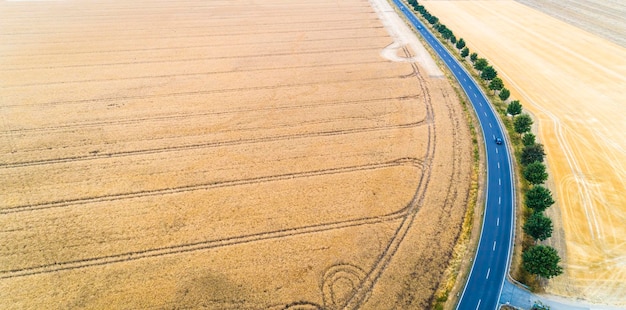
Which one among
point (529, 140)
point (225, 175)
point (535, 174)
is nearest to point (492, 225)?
point (535, 174)

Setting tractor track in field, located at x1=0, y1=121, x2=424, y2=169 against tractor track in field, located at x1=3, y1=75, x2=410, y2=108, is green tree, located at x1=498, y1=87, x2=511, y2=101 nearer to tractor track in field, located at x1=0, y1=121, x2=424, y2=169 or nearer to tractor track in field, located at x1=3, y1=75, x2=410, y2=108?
tractor track in field, located at x1=0, y1=121, x2=424, y2=169

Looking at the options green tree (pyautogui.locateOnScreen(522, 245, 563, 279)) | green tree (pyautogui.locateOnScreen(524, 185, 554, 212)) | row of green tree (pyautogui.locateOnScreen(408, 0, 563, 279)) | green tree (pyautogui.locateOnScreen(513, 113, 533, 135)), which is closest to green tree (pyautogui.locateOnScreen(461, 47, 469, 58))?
row of green tree (pyautogui.locateOnScreen(408, 0, 563, 279))

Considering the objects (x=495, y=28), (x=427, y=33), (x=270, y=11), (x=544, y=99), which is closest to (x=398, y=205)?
(x=544, y=99)

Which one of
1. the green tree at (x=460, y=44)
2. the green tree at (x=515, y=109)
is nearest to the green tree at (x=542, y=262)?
the green tree at (x=515, y=109)

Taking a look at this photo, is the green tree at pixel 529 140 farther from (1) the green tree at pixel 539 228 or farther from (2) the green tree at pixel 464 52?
(2) the green tree at pixel 464 52

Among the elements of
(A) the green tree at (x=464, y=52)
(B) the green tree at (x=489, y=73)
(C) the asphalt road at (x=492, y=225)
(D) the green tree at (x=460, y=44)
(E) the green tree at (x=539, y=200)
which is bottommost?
(C) the asphalt road at (x=492, y=225)

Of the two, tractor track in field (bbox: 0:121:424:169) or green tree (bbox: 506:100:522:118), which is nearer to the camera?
tractor track in field (bbox: 0:121:424:169)

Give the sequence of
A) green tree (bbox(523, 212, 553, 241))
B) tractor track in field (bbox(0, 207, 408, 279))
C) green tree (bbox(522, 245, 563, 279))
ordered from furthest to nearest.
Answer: green tree (bbox(523, 212, 553, 241)) → tractor track in field (bbox(0, 207, 408, 279)) → green tree (bbox(522, 245, 563, 279))
